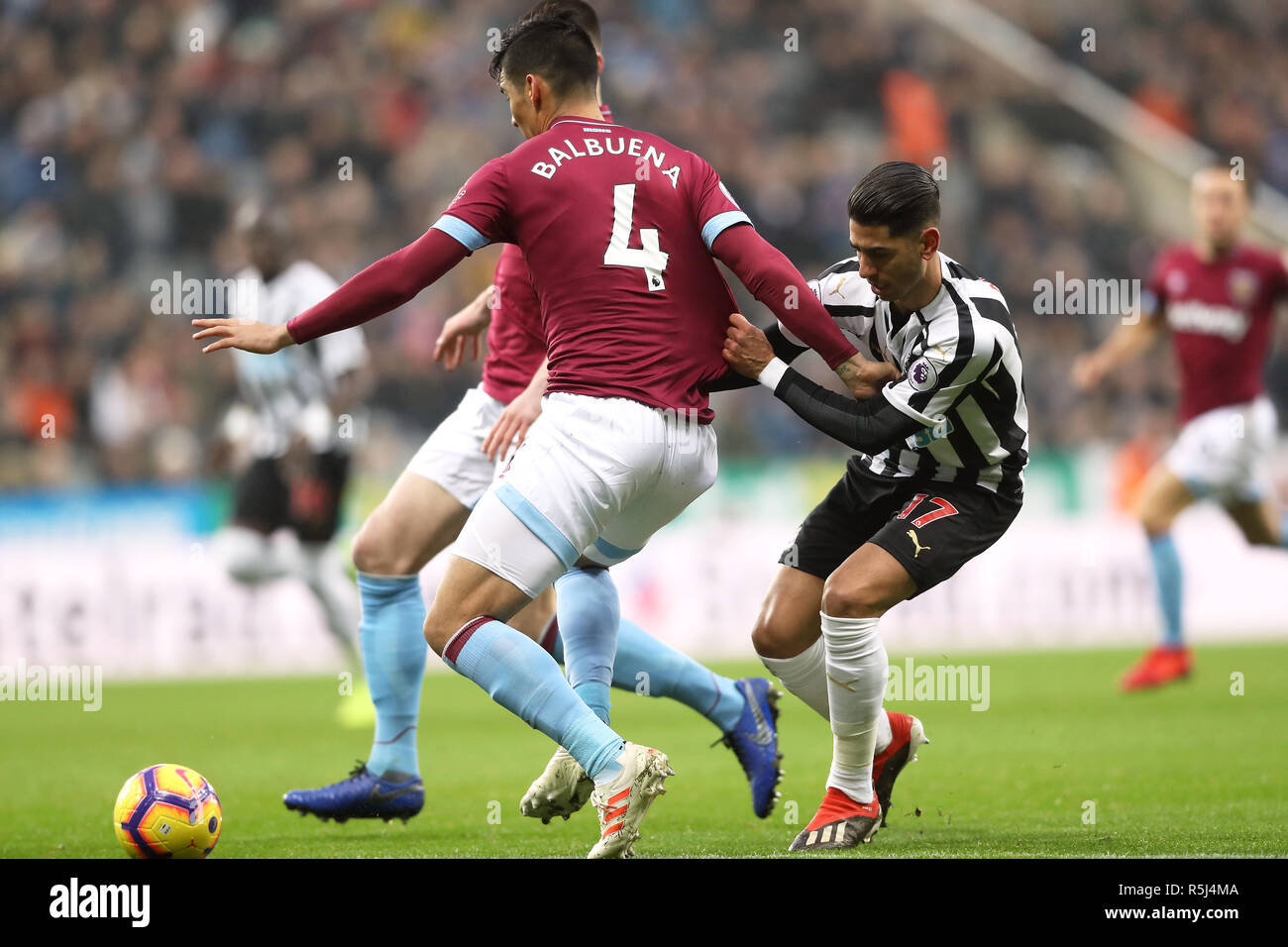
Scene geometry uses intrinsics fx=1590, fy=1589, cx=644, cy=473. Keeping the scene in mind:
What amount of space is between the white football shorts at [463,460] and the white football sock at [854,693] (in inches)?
53.4

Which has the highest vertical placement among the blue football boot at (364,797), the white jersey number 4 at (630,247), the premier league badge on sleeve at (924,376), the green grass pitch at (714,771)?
the white jersey number 4 at (630,247)

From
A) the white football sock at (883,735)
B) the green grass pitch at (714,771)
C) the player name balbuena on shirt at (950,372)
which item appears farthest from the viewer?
the white football sock at (883,735)

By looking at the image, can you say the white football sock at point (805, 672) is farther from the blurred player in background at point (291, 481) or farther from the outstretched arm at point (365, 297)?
the blurred player in background at point (291, 481)

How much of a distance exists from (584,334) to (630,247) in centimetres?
28

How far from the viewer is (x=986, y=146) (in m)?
16.6

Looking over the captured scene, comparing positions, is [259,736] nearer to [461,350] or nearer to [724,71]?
[461,350]

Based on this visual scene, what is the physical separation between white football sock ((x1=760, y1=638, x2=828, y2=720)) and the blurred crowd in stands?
8.19 m

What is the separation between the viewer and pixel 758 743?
216 inches

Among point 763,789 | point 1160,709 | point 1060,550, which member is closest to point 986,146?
point 1060,550

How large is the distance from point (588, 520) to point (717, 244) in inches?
33.8

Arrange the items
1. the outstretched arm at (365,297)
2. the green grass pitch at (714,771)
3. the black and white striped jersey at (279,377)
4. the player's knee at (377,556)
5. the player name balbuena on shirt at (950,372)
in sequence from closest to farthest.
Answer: the outstretched arm at (365,297)
the player name balbuena on shirt at (950,372)
the green grass pitch at (714,771)
the player's knee at (377,556)
the black and white striped jersey at (279,377)

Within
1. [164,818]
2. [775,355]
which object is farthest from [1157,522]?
[164,818]

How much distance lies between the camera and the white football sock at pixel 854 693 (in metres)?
4.61

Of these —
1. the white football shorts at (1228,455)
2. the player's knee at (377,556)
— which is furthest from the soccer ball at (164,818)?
the white football shorts at (1228,455)
